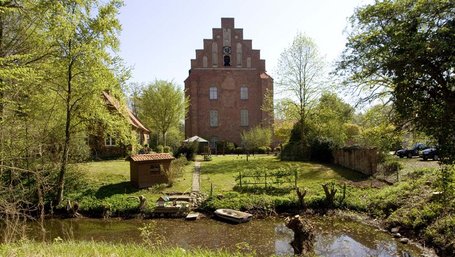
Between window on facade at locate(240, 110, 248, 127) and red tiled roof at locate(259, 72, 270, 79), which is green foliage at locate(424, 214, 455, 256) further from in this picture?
red tiled roof at locate(259, 72, 270, 79)

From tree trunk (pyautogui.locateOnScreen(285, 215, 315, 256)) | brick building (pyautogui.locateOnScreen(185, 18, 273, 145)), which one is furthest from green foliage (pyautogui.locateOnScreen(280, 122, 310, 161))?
tree trunk (pyautogui.locateOnScreen(285, 215, 315, 256))

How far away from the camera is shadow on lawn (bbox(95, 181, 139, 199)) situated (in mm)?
15995

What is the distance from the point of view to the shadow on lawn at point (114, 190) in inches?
630

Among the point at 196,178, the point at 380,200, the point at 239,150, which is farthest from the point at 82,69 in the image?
the point at 239,150

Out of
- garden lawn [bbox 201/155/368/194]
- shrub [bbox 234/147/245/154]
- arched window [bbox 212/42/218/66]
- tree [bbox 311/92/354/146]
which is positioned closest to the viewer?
garden lawn [bbox 201/155/368/194]

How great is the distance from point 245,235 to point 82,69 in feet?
33.6

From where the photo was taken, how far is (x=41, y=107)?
48.8 ft

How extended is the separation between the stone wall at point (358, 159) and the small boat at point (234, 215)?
978cm

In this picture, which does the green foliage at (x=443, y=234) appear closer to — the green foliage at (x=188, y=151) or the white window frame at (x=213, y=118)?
the green foliage at (x=188, y=151)

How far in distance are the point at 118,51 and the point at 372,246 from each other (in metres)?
13.5

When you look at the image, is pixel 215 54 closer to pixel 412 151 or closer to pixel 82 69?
pixel 412 151

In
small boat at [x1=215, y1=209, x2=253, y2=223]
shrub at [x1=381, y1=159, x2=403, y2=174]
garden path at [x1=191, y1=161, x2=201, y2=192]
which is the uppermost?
shrub at [x1=381, y1=159, x2=403, y2=174]

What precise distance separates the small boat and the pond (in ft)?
0.98

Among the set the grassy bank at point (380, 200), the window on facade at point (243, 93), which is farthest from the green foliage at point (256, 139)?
the grassy bank at point (380, 200)
